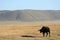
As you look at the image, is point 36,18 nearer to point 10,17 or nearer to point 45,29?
point 10,17

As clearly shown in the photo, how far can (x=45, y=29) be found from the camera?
2847 centimetres

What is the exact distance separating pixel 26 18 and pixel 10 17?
1687 cm

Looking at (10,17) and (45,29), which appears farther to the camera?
(10,17)

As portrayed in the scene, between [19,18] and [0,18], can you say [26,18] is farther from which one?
[0,18]

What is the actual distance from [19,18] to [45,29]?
16337 centimetres

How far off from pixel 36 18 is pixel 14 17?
21518 mm

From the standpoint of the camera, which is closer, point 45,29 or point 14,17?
point 45,29

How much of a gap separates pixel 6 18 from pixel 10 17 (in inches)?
171

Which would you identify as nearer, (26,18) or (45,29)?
(45,29)

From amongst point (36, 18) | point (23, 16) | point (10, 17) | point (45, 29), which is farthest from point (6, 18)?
point (45, 29)

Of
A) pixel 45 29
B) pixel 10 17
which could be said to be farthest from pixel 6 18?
pixel 45 29

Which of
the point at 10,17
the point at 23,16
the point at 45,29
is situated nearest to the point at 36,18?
the point at 23,16

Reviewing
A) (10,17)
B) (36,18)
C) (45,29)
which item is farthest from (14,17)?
(45,29)

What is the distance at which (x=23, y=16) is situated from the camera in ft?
645
